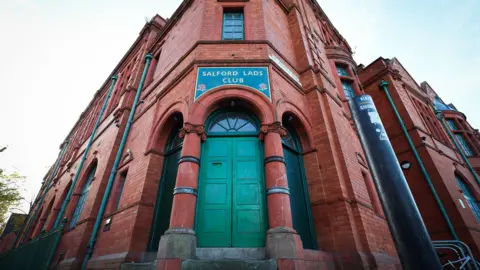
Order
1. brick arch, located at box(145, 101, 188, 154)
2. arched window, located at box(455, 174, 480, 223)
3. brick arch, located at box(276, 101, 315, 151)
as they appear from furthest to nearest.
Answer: arched window, located at box(455, 174, 480, 223) < brick arch, located at box(145, 101, 188, 154) < brick arch, located at box(276, 101, 315, 151)

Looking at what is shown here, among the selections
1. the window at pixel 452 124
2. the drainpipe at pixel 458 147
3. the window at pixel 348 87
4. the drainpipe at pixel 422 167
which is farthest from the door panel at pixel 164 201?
the window at pixel 452 124

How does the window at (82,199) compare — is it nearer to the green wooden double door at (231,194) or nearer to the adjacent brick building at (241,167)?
the adjacent brick building at (241,167)

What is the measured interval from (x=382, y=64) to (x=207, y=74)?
Answer: 507 inches

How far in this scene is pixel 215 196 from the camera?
5.07 m

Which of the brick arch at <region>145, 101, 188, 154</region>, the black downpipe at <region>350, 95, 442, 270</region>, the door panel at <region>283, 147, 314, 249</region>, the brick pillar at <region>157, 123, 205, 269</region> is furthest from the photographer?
the brick arch at <region>145, 101, 188, 154</region>

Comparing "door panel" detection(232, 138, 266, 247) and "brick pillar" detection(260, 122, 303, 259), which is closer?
"brick pillar" detection(260, 122, 303, 259)

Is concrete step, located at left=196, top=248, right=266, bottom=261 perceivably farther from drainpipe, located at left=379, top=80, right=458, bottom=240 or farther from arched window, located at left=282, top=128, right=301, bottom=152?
drainpipe, located at left=379, top=80, right=458, bottom=240

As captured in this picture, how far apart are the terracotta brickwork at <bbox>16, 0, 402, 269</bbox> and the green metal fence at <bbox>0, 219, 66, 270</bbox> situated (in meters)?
0.36

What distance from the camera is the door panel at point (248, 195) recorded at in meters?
4.67

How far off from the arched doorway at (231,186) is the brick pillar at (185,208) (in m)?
0.44

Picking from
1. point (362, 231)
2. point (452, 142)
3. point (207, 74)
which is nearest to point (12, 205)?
point (207, 74)

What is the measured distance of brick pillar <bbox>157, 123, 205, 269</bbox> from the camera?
3.95 metres

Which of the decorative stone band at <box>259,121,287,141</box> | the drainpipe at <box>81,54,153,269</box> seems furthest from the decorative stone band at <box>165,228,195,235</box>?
the drainpipe at <box>81,54,153,269</box>

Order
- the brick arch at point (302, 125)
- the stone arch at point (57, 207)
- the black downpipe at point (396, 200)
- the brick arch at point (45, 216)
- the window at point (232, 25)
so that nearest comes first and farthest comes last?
the black downpipe at point (396, 200) < the brick arch at point (302, 125) < the window at point (232, 25) < the stone arch at point (57, 207) < the brick arch at point (45, 216)
